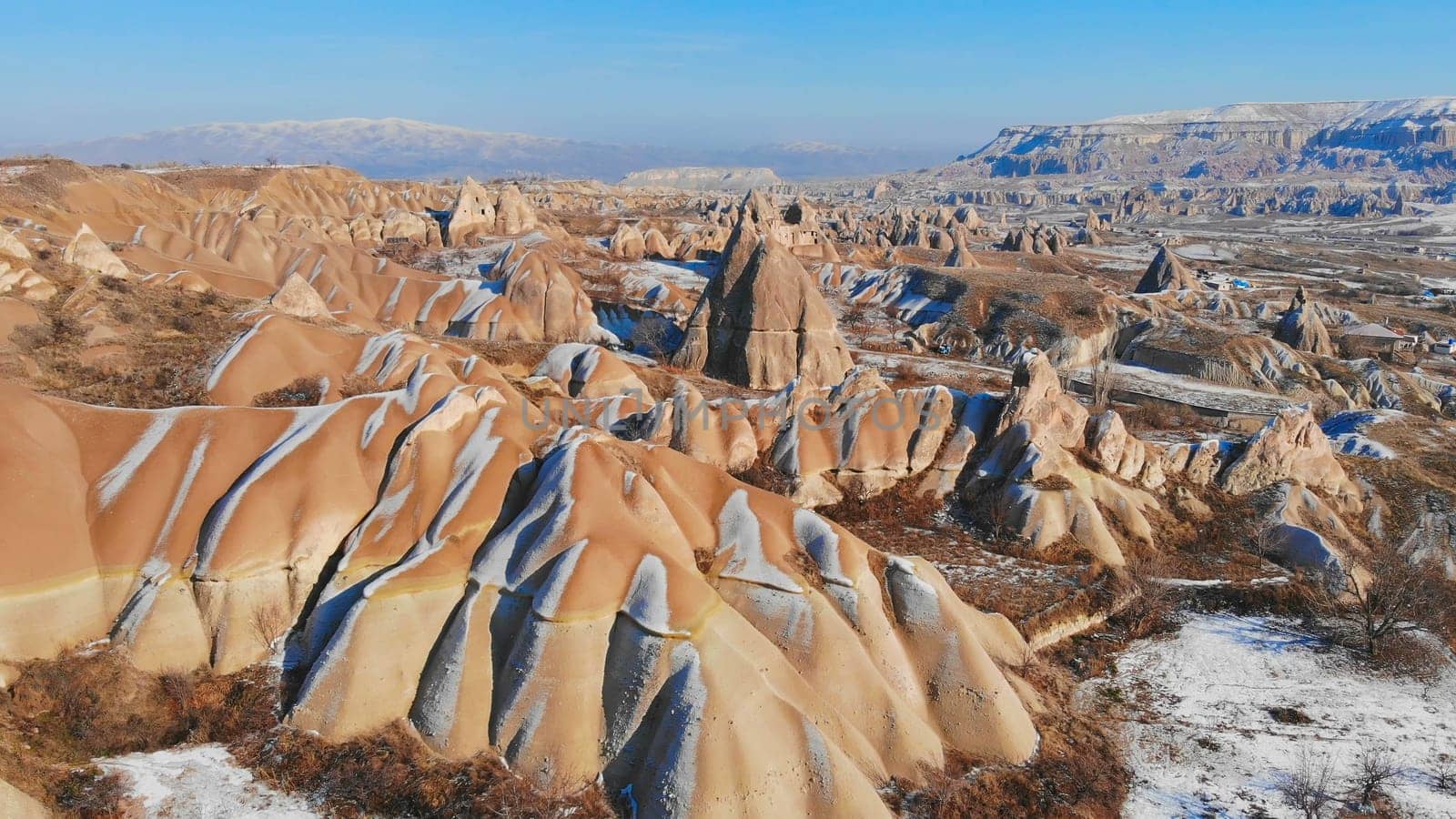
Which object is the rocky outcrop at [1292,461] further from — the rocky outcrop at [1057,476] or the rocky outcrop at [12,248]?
the rocky outcrop at [12,248]

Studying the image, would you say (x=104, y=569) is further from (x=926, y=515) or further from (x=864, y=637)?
(x=926, y=515)

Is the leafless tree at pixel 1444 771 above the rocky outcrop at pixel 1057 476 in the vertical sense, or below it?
below

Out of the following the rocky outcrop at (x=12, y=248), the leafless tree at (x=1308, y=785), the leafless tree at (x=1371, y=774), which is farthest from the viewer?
the rocky outcrop at (x=12, y=248)

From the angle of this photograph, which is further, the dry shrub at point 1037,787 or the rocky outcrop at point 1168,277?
the rocky outcrop at point 1168,277

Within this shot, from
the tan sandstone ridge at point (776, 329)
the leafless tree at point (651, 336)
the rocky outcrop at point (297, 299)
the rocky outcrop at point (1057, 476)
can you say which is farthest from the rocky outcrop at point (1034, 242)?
the rocky outcrop at point (297, 299)

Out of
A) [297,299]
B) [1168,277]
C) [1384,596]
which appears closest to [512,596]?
[297,299]

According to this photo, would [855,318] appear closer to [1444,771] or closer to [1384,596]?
[1384,596]
